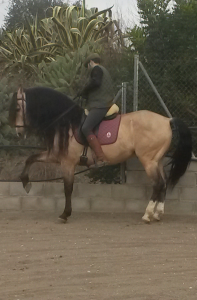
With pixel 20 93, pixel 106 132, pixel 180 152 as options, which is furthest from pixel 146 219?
pixel 20 93

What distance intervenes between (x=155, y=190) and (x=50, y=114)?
1945mm

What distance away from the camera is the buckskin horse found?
794cm

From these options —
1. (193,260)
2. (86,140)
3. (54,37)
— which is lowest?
(193,260)

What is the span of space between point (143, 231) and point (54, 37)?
9233mm

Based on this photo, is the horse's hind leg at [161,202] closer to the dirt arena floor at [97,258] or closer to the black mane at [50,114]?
the dirt arena floor at [97,258]

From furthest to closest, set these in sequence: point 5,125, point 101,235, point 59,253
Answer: point 5,125 < point 101,235 < point 59,253

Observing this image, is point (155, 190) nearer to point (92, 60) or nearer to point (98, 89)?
point (98, 89)

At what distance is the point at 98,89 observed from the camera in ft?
26.0

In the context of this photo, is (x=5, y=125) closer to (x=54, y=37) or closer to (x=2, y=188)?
(x=2, y=188)

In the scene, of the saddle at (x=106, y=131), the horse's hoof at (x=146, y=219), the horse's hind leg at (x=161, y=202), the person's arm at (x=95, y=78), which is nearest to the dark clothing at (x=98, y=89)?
the person's arm at (x=95, y=78)

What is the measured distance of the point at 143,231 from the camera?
7.21m

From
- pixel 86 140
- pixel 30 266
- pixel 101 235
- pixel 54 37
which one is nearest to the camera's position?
pixel 30 266

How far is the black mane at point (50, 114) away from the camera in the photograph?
26.2 ft

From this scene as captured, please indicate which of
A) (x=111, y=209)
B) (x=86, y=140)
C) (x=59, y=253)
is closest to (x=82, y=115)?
(x=86, y=140)
